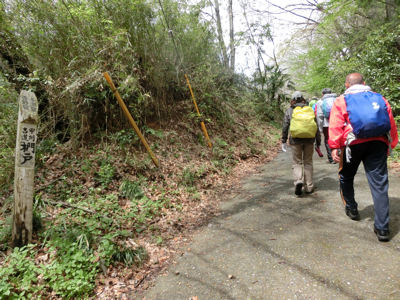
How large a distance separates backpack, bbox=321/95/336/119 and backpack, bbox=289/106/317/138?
209 centimetres

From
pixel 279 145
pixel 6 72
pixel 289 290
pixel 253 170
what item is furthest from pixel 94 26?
pixel 279 145

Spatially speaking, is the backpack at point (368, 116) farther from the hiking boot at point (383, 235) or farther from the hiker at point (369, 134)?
the hiking boot at point (383, 235)

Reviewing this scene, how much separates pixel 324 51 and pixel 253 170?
11.2m

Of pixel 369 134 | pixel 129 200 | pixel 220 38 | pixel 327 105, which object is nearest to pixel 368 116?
pixel 369 134

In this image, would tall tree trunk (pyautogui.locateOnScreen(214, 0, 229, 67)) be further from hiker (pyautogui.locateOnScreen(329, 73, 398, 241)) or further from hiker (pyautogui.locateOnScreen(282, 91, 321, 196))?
hiker (pyautogui.locateOnScreen(329, 73, 398, 241))

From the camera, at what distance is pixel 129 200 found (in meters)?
4.50

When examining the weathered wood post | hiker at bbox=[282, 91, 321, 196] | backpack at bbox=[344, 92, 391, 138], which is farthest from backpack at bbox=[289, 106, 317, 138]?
the weathered wood post

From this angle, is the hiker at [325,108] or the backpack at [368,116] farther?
the hiker at [325,108]

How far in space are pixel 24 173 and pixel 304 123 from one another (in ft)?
15.1

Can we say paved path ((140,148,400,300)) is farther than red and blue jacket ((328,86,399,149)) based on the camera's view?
No

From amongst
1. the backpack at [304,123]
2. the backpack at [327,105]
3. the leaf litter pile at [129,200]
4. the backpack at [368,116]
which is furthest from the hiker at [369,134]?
the backpack at [327,105]

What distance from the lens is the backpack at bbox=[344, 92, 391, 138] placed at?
246 centimetres

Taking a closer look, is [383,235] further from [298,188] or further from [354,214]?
[298,188]

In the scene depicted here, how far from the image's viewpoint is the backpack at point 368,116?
246 cm
